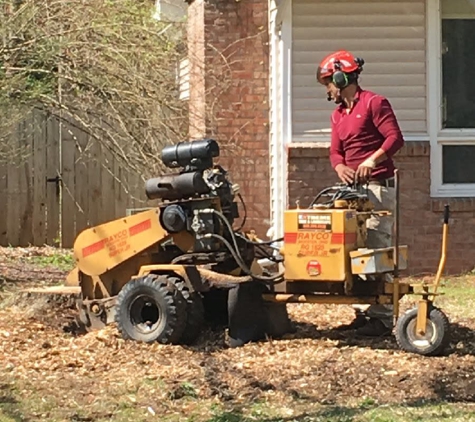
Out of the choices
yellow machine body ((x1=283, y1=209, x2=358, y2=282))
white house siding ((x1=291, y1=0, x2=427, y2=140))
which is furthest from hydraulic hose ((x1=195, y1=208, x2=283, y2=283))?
white house siding ((x1=291, y1=0, x2=427, y2=140))

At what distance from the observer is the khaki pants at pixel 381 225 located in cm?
787

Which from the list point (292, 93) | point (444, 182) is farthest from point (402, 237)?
point (292, 93)

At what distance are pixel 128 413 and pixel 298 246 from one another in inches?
82.8

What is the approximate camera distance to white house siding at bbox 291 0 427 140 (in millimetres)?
11898

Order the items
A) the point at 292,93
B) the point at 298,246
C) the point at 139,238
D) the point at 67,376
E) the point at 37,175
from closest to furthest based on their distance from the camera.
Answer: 1. the point at 67,376
2. the point at 298,246
3. the point at 139,238
4. the point at 292,93
5. the point at 37,175

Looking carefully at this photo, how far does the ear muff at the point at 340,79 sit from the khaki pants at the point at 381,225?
2.55 ft

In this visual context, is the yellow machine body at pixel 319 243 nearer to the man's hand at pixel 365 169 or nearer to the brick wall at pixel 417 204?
the man's hand at pixel 365 169

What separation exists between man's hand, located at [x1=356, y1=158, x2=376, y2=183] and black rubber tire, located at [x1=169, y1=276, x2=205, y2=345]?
57.7 inches

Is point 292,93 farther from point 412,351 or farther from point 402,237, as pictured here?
point 412,351

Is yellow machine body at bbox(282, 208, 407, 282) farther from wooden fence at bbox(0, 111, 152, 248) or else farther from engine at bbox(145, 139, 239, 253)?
wooden fence at bbox(0, 111, 152, 248)

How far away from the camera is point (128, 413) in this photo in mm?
6008

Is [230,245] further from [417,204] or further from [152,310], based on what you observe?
[417,204]

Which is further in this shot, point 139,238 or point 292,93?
point 292,93

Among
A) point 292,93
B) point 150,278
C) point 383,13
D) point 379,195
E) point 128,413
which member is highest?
point 383,13
